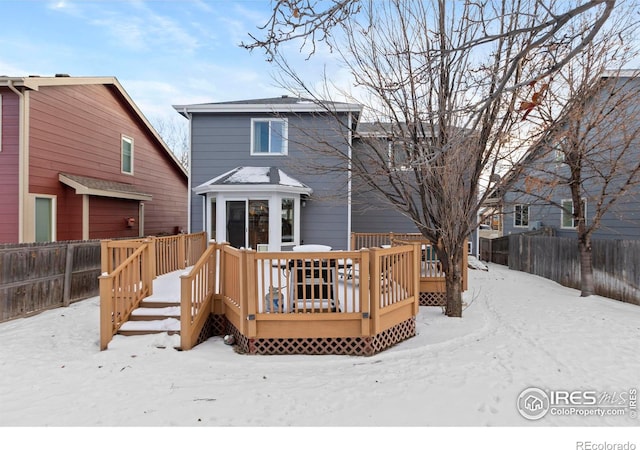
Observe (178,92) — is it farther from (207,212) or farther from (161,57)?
(207,212)

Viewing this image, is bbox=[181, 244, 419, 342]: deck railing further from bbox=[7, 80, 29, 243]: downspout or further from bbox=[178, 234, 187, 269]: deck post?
bbox=[7, 80, 29, 243]: downspout

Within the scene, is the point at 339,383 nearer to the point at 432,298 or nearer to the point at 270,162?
the point at 432,298

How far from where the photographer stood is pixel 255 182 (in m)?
9.21

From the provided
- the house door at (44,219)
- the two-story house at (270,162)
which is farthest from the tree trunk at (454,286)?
the house door at (44,219)

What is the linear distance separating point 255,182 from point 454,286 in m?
5.77

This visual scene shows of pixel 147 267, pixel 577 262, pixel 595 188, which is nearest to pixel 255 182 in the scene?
pixel 147 267

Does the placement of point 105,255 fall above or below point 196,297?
above

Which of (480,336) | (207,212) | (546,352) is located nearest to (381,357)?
(480,336)

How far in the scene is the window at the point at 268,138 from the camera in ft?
34.1

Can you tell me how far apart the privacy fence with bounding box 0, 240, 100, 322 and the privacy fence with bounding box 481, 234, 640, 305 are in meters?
12.4

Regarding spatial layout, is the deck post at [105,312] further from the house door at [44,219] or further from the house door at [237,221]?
the house door at [44,219]

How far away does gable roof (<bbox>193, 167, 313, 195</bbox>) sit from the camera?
352 inches
